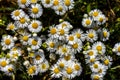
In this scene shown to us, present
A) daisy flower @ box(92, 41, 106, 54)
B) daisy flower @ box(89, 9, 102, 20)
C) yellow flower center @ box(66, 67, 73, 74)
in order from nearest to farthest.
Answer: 1. yellow flower center @ box(66, 67, 73, 74)
2. daisy flower @ box(92, 41, 106, 54)
3. daisy flower @ box(89, 9, 102, 20)

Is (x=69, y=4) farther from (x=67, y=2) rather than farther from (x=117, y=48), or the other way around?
(x=117, y=48)

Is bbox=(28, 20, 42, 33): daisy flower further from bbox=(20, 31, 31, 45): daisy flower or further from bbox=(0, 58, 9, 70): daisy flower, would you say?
bbox=(0, 58, 9, 70): daisy flower

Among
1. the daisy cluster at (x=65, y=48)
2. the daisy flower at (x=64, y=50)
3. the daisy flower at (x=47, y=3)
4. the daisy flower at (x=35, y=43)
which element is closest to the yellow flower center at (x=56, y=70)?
the daisy cluster at (x=65, y=48)

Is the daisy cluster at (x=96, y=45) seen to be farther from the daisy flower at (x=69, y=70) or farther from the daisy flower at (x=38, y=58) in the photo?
the daisy flower at (x=38, y=58)

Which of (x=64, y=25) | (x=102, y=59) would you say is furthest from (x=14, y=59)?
(x=102, y=59)

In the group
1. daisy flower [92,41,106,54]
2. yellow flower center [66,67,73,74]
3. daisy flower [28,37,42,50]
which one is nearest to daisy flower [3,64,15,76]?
daisy flower [28,37,42,50]

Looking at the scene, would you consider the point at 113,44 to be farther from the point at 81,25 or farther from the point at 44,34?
the point at 44,34
